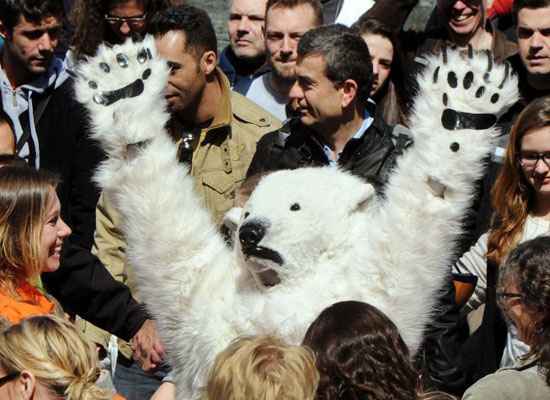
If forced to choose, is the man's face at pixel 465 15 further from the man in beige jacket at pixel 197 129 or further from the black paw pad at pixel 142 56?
the black paw pad at pixel 142 56

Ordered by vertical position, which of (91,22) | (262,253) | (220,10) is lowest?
(220,10)

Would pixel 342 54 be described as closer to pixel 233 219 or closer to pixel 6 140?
pixel 233 219

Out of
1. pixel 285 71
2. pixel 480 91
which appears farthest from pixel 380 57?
pixel 480 91

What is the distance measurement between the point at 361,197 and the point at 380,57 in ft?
7.55

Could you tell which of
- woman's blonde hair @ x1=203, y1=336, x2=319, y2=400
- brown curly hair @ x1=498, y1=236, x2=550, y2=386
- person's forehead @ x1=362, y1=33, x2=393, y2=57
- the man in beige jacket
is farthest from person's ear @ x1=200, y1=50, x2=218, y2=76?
woman's blonde hair @ x1=203, y1=336, x2=319, y2=400

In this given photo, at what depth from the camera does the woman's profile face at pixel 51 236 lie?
169 inches

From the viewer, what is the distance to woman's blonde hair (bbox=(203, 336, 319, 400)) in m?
3.05

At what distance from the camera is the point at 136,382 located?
536 cm

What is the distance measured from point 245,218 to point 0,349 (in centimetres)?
98

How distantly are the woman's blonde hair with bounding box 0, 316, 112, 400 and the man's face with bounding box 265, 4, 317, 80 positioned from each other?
3.11 meters

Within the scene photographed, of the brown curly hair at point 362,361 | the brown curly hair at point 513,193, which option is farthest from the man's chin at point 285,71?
the brown curly hair at point 362,361

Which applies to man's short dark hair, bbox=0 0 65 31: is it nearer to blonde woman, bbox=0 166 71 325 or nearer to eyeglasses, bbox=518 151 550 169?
blonde woman, bbox=0 166 71 325

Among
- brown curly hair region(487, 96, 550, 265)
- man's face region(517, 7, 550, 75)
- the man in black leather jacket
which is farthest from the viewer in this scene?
man's face region(517, 7, 550, 75)

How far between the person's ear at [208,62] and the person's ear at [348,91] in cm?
73
